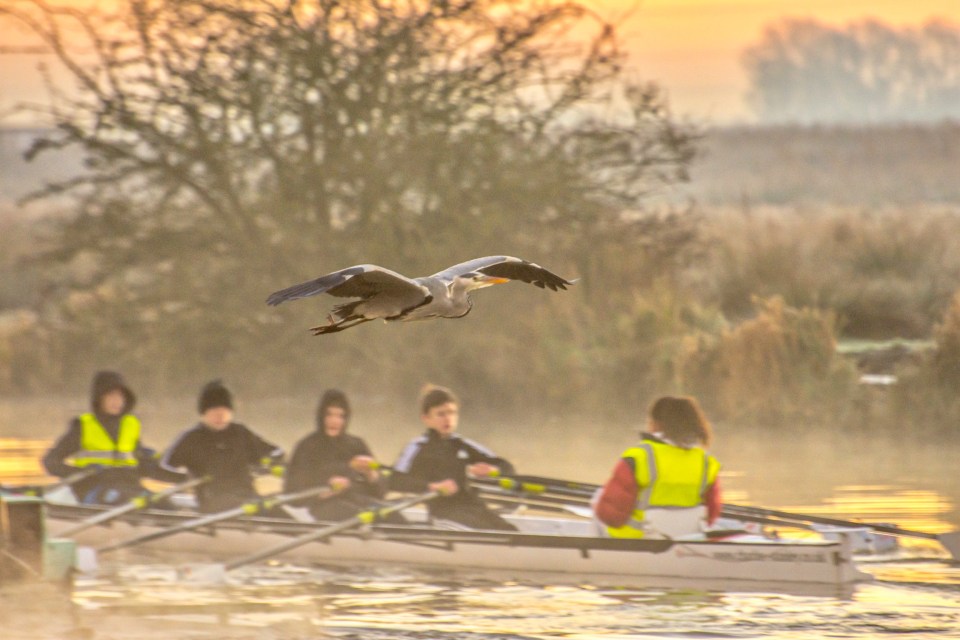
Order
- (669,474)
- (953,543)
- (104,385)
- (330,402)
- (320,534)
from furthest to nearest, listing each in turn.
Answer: (104,385) → (330,402) → (320,534) → (953,543) → (669,474)

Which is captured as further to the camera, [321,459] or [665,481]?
[321,459]

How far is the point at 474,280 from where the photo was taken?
4.70 meters

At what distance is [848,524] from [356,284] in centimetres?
706

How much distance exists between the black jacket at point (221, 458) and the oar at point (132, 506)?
11cm

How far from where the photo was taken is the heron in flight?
435cm

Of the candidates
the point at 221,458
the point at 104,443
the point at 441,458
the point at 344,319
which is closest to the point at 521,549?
the point at 441,458

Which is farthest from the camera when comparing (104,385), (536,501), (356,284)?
(104,385)

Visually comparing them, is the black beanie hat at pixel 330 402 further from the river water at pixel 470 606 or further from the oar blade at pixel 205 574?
the oar blade at pixel 205 574

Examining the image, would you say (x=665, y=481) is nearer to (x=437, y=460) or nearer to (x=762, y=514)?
(x=762, y=514)

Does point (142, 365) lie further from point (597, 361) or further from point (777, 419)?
point (777, 419)

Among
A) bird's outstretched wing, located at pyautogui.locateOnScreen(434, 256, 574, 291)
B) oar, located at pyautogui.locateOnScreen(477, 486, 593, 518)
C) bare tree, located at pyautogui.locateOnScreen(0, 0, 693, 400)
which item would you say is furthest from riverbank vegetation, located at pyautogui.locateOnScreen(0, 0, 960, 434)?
bird's outstretched wing, located at pyautogui.locateOnScreen(434, 256, 574, 291)

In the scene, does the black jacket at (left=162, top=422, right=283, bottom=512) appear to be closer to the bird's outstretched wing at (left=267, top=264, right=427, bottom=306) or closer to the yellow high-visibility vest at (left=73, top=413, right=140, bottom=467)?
the yellow high-visibility vest at (left=73, top=413, right=140, bottom=467)

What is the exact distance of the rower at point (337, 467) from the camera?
11.0 metres

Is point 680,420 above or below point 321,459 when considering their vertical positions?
above
